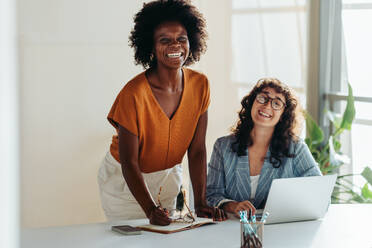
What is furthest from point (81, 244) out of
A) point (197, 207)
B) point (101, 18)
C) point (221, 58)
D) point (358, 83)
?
point (221, 58)

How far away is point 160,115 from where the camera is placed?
1971 millimetres

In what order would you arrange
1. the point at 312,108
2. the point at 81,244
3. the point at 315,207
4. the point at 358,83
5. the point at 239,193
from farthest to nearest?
the point at 312,108 < the point at 358,83 < the point at 239,193 < the point at 315,207 < the point at 81,244

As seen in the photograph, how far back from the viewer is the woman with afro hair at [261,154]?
2076mm

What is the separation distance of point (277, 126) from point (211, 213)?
19.7 inches

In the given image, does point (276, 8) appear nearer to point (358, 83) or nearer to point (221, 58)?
point (221, 58)

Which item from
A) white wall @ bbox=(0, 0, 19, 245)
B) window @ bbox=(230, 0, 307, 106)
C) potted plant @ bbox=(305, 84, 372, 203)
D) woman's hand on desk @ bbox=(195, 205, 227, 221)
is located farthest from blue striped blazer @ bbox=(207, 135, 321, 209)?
window @ bbox=(230, 0, 307, 106)

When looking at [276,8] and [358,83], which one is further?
[276,8]

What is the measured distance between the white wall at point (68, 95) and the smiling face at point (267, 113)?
2.21 m

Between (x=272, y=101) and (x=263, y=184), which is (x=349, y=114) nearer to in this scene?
(x=272, y=101)

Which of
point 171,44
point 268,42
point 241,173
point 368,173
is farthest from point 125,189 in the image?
point 268,42

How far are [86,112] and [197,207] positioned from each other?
7.60ft

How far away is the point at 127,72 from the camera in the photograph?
416cm

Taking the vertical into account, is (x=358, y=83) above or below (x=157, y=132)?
above

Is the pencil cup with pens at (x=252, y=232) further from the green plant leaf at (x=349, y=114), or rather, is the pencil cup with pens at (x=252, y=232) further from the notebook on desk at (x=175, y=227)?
the green plant leaf at (x=349, y=114)
